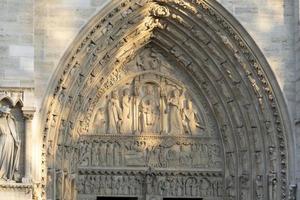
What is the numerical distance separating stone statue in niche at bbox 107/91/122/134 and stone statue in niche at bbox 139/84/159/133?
316mm

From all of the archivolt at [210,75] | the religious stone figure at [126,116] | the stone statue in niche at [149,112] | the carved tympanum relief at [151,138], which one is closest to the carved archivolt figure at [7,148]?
the archivolt at [210,75]

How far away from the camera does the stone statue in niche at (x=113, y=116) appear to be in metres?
13.0

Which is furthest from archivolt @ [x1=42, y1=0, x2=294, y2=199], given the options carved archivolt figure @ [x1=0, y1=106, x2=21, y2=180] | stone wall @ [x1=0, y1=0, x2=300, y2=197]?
carved archivolt figure @ [x1=0, y1=106, x2=21, y2=180]

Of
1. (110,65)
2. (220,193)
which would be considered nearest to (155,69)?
(110,65)

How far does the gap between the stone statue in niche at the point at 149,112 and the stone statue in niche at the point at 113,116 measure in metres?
0.32

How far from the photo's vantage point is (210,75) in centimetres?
1304

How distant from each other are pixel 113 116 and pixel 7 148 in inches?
85.4

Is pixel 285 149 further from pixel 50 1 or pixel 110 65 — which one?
pixel 50 1

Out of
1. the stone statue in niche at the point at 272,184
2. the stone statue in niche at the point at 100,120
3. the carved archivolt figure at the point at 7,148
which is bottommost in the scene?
the stone statue in niche at the point at 272,184

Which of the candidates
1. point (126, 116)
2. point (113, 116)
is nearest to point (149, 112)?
point (126, 116)

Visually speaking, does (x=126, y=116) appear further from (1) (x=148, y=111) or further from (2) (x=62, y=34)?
(2) (x=62, y=34)

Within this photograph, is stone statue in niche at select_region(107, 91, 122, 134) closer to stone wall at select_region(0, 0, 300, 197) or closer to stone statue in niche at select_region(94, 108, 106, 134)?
stone statue in niche at select_region(94, 108, 106, 134)

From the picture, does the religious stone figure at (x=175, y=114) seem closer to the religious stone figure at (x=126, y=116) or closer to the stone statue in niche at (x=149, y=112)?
the stone statue in niche at (x=149, y=112)

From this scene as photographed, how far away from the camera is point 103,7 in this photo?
1216 cm
